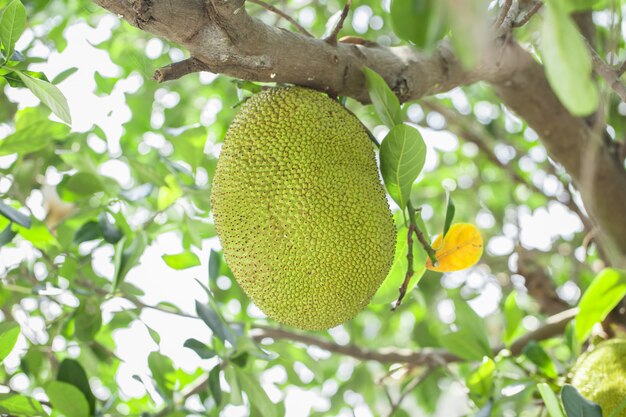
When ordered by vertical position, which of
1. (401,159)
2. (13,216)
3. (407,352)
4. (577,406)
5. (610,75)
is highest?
(610,75)

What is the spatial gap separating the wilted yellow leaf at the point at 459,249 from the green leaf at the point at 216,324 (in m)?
0.36

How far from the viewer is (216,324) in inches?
44.7

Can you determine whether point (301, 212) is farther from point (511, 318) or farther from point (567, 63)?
point (511, 318)

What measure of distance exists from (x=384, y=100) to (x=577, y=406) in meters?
0.45

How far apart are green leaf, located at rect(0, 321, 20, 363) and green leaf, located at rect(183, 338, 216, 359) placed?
257 millimetres

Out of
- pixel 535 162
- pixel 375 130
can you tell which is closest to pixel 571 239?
pixel 535 162

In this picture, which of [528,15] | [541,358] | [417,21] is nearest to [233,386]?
[541,358]

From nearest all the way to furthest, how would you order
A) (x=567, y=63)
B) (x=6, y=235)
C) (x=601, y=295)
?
1. (x=567, y=63)
2. (x=601, y=295)
3. (x=6, y=235)

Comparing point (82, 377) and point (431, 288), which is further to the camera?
point (431, 288)

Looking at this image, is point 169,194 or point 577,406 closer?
point 577,406

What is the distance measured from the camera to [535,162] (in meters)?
2.14

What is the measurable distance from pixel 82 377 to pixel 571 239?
172 cm

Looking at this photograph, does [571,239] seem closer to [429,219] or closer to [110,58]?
[429,219]

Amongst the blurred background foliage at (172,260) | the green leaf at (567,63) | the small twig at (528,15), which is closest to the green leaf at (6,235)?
the blurred background foliage at (172,260)
